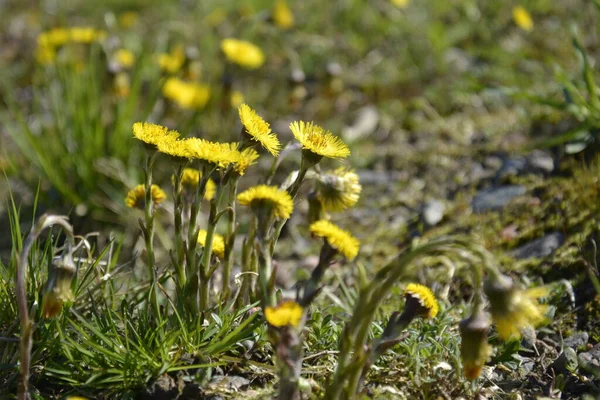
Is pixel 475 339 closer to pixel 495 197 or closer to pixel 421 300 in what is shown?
pixel 421 300

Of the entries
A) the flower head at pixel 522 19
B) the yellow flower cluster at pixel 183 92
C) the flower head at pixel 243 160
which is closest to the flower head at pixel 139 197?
the flower head at pixel 243 160

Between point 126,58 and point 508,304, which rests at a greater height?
point 126,58

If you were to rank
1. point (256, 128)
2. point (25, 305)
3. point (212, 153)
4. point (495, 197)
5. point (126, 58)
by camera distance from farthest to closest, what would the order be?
point (126, 58) < point (495, 197) < point (256, 128) < point (212, 153) < point (25, 305)

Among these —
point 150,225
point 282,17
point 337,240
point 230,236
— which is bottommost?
point 150,225

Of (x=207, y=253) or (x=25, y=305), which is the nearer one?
(x=25, y=305)

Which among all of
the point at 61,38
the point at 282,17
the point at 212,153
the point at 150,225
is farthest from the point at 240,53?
the point at 212,153

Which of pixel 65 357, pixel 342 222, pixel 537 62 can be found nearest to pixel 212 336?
pixel 65 357

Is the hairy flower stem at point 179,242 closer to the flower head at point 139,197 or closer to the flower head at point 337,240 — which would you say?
the flower head at point 139,197

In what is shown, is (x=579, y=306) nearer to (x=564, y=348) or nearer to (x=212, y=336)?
(x=564, y=348)
